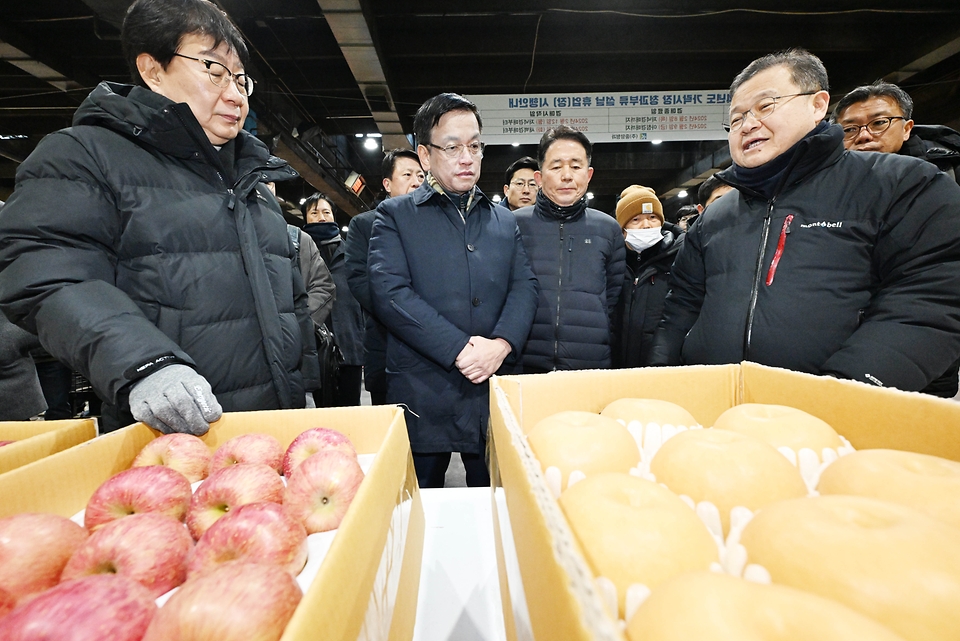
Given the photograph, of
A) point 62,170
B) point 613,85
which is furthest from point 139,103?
point 613,85

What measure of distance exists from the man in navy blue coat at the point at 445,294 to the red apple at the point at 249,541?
998mm

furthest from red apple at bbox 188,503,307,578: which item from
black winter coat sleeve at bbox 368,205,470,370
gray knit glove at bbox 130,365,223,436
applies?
black winter coat sleeve at bbox 368,205,470,370

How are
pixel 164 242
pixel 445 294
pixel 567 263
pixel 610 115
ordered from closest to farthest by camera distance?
1. pixel 164 242
2. pixel 445 294
3. pixel 567 263
4. pixel 610 115

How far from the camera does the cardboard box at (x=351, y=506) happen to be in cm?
36

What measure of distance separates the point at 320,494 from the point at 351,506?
0.29 meters

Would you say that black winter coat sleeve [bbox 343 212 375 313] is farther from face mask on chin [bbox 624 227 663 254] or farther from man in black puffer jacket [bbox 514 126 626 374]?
face mask on chin [bbox 624 227 663 254]

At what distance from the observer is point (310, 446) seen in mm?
819

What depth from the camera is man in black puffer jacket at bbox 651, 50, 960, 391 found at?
115cm

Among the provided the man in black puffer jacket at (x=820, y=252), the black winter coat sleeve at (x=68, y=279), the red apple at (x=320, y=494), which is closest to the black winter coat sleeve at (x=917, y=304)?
the man in black puffer jacket at (x=820, y=252)

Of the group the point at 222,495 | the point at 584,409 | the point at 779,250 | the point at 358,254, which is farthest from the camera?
the point at 358,254

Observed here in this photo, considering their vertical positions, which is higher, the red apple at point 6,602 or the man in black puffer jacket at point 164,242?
the man in black puffer jacket at point 164,242

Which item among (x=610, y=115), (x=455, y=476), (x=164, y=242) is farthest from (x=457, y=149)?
(x=610, y=115)

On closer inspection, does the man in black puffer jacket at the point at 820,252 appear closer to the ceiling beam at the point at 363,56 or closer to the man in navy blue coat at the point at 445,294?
the man in navy blue coat at the point at 445,294

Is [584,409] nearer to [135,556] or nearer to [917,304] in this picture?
[135,556]
